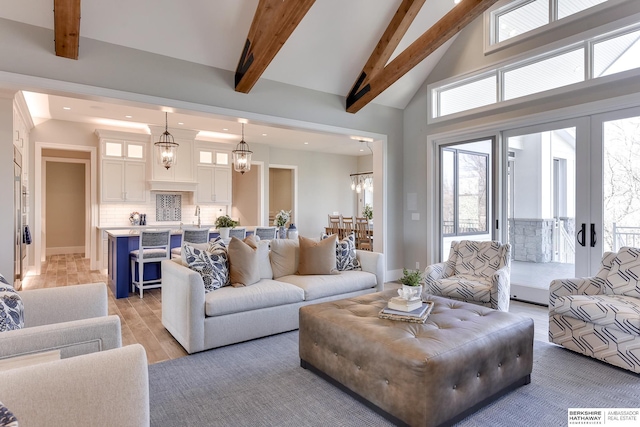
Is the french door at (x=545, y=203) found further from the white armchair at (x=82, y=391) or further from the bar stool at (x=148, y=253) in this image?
the bar stool at (x=148, y=253)

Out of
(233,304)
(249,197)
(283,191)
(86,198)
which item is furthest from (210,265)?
(283,191)

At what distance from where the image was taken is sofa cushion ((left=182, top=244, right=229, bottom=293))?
135 inches

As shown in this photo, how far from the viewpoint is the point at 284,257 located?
13.8 ft

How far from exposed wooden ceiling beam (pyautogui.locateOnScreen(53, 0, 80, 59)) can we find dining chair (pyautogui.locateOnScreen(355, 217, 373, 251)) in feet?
18.8

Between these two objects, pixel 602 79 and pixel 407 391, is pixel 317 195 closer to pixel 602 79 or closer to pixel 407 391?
pixel 602 79

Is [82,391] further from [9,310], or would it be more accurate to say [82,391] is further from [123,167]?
[123,167]

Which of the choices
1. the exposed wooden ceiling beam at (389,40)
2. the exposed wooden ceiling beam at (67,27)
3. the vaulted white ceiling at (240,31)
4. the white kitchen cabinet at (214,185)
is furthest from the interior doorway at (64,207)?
the exposed wooden ceiling beam at (389,40)

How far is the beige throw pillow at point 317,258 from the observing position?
4.14 m

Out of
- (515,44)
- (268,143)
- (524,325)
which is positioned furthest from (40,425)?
(268,143)

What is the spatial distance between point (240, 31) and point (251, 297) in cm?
303

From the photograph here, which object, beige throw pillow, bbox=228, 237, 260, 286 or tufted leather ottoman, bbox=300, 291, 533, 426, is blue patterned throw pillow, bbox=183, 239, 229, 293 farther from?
tufted leather ottoman, bbox=300, 291, 533, 426

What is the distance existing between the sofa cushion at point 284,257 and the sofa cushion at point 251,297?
343 millimetres

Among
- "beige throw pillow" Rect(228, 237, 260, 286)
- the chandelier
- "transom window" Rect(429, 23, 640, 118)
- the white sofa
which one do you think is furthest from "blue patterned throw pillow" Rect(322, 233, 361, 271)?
the chandelier

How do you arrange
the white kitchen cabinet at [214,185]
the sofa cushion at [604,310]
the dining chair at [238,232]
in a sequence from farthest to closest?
the white kitchen cabinet at [214,185]
the dining chair at [238,232]
the sofa cushion at [604,310]
